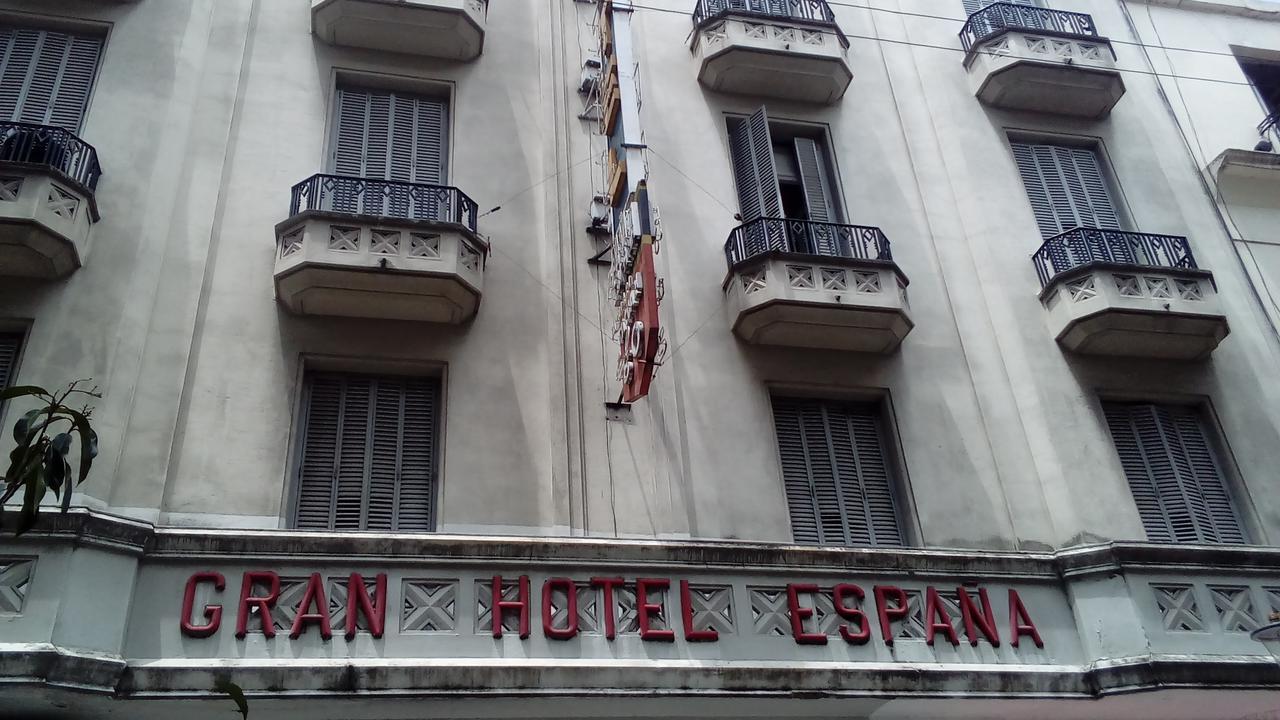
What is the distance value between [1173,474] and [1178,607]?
2.21 metres

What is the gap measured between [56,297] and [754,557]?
746cm

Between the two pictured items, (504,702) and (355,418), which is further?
(355,418)

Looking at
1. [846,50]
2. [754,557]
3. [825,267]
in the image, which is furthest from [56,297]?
[846,50]

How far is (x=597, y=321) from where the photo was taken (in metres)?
11.4

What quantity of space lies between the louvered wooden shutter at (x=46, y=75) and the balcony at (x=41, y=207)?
0.62 m

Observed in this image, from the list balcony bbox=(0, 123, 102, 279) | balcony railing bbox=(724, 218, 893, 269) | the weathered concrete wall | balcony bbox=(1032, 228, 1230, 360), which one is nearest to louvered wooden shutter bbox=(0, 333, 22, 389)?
the weathered concrete wall

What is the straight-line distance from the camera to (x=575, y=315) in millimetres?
11430

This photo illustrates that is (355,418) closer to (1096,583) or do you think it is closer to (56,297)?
(56,297)

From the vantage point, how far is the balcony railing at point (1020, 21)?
1493cm

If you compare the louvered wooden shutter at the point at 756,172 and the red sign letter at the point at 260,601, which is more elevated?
the louvered wooden shutter at the point at 756,172

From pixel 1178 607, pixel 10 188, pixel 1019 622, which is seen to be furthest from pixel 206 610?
pixel 1178 607

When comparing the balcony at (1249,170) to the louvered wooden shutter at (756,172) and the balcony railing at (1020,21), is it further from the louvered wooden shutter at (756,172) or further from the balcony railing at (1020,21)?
the louvered wooden shutter at (756,172)

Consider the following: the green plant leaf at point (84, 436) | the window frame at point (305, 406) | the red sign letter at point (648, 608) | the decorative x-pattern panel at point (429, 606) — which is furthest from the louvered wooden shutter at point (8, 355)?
the red sign letter at point (648, 608)

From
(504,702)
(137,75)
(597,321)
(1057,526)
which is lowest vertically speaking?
(504,702)
